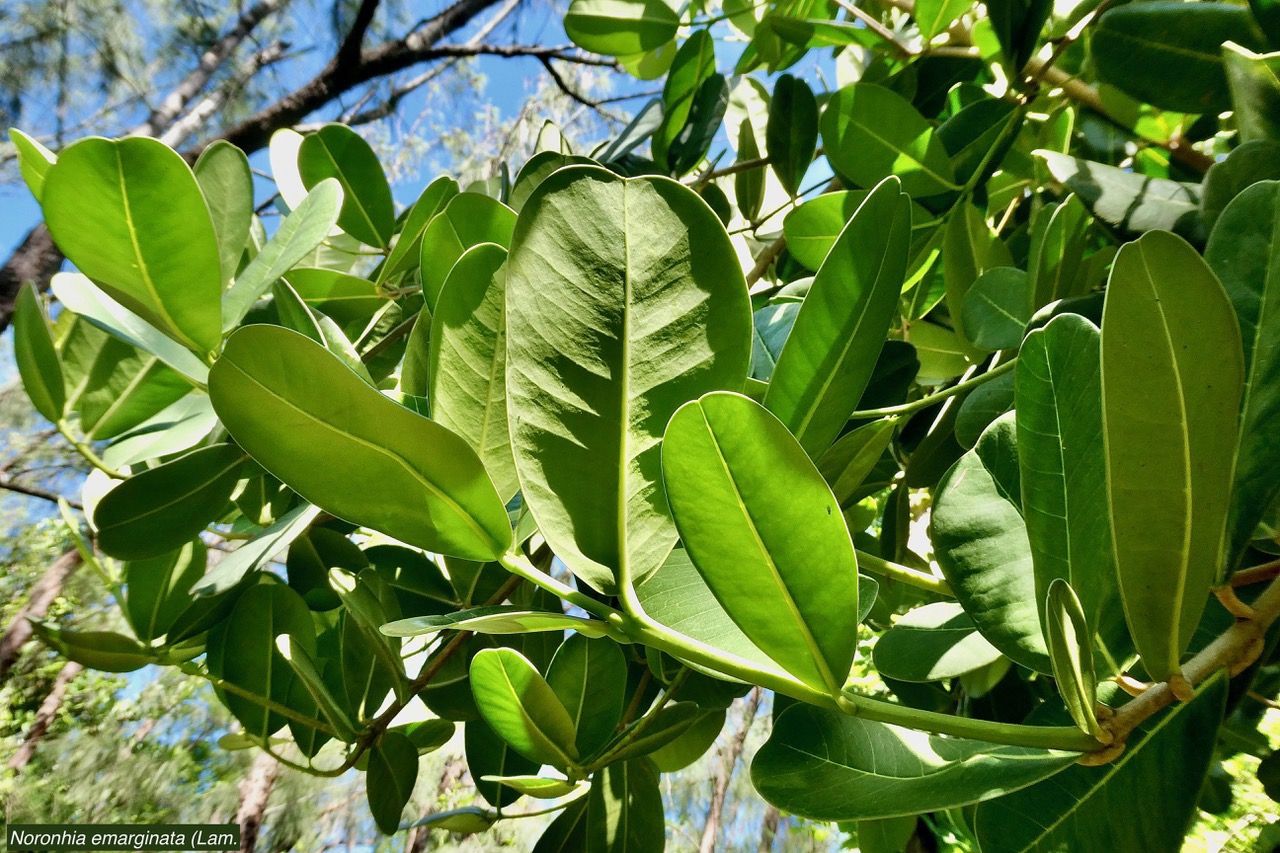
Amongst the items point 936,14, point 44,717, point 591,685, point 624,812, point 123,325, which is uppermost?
point 936,14

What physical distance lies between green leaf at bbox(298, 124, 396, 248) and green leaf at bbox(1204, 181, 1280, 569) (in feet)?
1.74

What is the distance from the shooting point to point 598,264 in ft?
0.68

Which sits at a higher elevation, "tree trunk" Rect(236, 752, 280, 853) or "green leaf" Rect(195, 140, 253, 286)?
"green leaf" Rect(195, 140, 253, 286)

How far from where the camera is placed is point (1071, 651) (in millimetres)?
196

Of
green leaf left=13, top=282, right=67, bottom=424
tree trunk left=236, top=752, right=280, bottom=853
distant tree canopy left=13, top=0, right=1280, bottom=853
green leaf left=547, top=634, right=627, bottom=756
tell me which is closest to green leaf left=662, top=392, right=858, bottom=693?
distant tree canopy left=13, top=0, right=1280, bottom=853

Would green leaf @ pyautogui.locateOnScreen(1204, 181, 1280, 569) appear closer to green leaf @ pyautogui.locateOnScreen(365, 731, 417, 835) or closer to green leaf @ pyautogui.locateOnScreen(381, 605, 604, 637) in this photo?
green leaf @ pyautogui.locateOnScreen(381, 605, 604, 637)

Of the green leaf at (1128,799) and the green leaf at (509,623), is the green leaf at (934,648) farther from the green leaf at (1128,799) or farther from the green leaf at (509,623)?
the green leaf at (509,623)

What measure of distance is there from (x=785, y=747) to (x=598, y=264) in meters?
0.17

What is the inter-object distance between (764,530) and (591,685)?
9.4 inches

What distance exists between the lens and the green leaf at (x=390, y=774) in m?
0.49

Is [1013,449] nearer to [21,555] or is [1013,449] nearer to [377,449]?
[377,449]

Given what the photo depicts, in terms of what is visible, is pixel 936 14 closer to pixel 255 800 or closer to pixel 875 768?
pixel 875 768

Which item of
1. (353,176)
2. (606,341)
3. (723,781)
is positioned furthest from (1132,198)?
(723,781)

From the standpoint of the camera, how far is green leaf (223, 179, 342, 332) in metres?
0.37
